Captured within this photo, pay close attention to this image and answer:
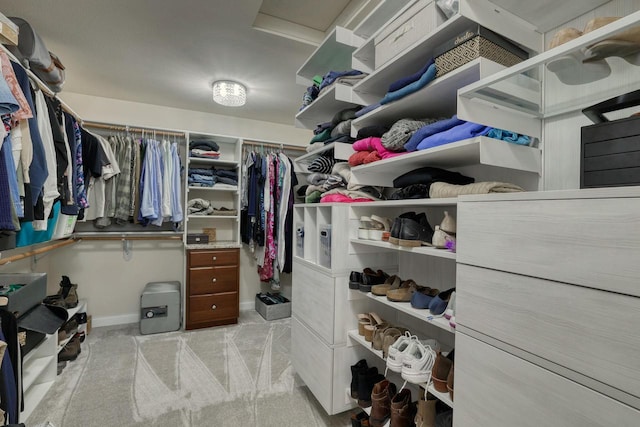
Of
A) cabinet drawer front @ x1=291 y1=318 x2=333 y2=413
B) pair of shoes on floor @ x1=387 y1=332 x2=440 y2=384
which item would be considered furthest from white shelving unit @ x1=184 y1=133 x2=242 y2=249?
pair of shoes on floor @ x1=387 y1=332 x2=440 y2=384

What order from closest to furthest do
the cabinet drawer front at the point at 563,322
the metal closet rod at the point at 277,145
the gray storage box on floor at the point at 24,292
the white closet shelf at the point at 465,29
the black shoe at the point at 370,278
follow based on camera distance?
Result: 1. the cabinet drawer front at the point at 563,322
2. the white closet shelf at the point at 465,29
3. the gray storage box on floor at the point at 24,292
4. the black shoe at the point at 370,278
5. the metal closet rod at the point at 277,145

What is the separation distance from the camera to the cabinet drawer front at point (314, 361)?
1.61 metres

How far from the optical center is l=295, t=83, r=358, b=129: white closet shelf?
63.8 inches

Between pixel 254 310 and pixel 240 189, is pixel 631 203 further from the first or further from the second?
pixel 254 310

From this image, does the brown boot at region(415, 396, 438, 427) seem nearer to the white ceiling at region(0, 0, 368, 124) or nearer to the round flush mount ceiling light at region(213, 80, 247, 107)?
the white ceiling at region(0, 0, 368, 124)

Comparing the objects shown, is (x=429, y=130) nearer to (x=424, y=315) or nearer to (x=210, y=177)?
(x=424, y=315)

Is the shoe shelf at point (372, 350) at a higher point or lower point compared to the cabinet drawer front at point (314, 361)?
higher

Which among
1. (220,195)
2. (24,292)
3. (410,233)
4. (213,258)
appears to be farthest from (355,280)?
(220,195)

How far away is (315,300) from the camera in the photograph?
1.77 m

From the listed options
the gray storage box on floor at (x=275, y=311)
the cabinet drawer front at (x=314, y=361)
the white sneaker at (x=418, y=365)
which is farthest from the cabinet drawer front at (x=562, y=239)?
the gray storage box on floor at (x=275, y=311)

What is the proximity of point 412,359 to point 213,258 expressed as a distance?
2301mm

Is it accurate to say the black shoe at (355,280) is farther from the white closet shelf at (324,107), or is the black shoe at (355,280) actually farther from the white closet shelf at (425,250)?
the white closet shelf at (324,107)

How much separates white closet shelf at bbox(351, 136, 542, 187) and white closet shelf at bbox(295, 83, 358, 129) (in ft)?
1.49

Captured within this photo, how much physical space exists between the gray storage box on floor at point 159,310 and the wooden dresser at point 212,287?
0.12 meters
